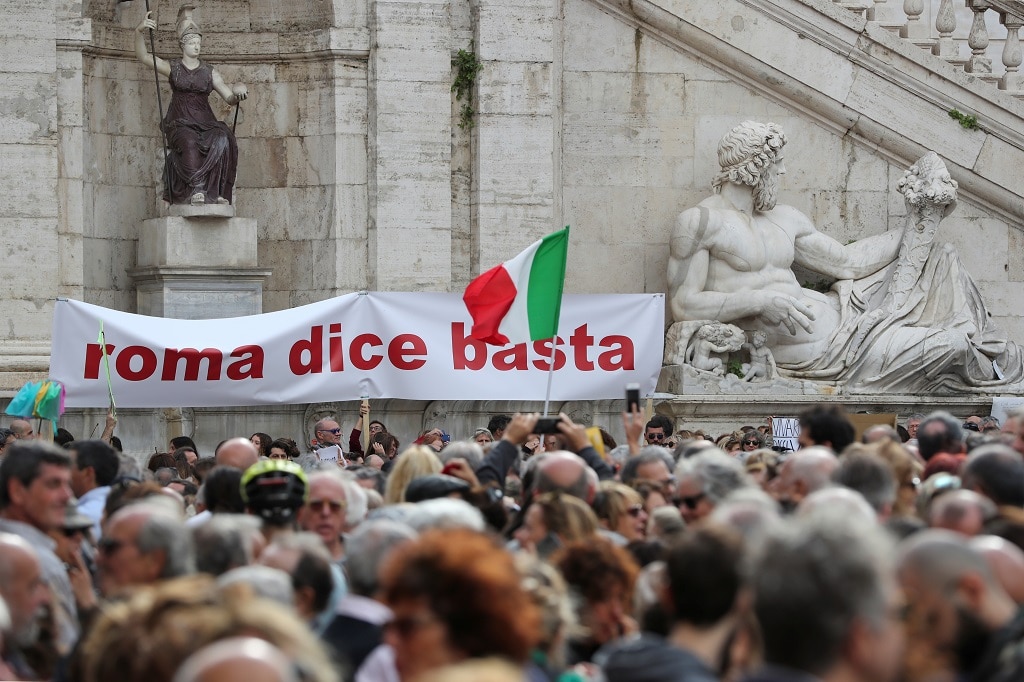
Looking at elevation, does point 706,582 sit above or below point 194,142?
below

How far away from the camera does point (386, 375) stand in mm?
15570

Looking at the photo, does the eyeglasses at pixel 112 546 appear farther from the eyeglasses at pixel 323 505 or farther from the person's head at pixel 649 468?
the person's head at pixel 649 468

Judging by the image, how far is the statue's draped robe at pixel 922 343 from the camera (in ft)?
56.9

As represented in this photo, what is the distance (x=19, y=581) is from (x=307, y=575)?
790 mm

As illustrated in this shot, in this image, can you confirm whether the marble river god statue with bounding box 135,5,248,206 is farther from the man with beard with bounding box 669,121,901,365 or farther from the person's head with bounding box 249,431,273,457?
the man with beard with bounding box 669,121,901,365

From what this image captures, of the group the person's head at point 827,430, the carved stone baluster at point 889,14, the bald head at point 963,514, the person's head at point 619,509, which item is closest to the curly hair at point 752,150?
the carved stone baluster at point 889,14

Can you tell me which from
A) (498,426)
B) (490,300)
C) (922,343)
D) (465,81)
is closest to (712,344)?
(922,343)

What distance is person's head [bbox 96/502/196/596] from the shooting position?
5707mm

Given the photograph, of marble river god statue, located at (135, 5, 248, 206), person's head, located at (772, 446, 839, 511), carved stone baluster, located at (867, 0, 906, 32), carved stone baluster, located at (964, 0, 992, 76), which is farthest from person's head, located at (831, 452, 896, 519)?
carved stone baluster, located at (867, 0, 906, 32)

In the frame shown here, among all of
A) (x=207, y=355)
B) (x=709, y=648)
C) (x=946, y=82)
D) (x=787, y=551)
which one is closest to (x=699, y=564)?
(x=709, y=648)

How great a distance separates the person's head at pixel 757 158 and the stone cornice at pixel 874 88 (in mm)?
Answer: 1111

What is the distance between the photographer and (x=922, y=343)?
682 inches

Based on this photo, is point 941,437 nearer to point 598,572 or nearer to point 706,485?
point 706,485

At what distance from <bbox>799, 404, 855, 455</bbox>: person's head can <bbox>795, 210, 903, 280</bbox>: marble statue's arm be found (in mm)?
8940
